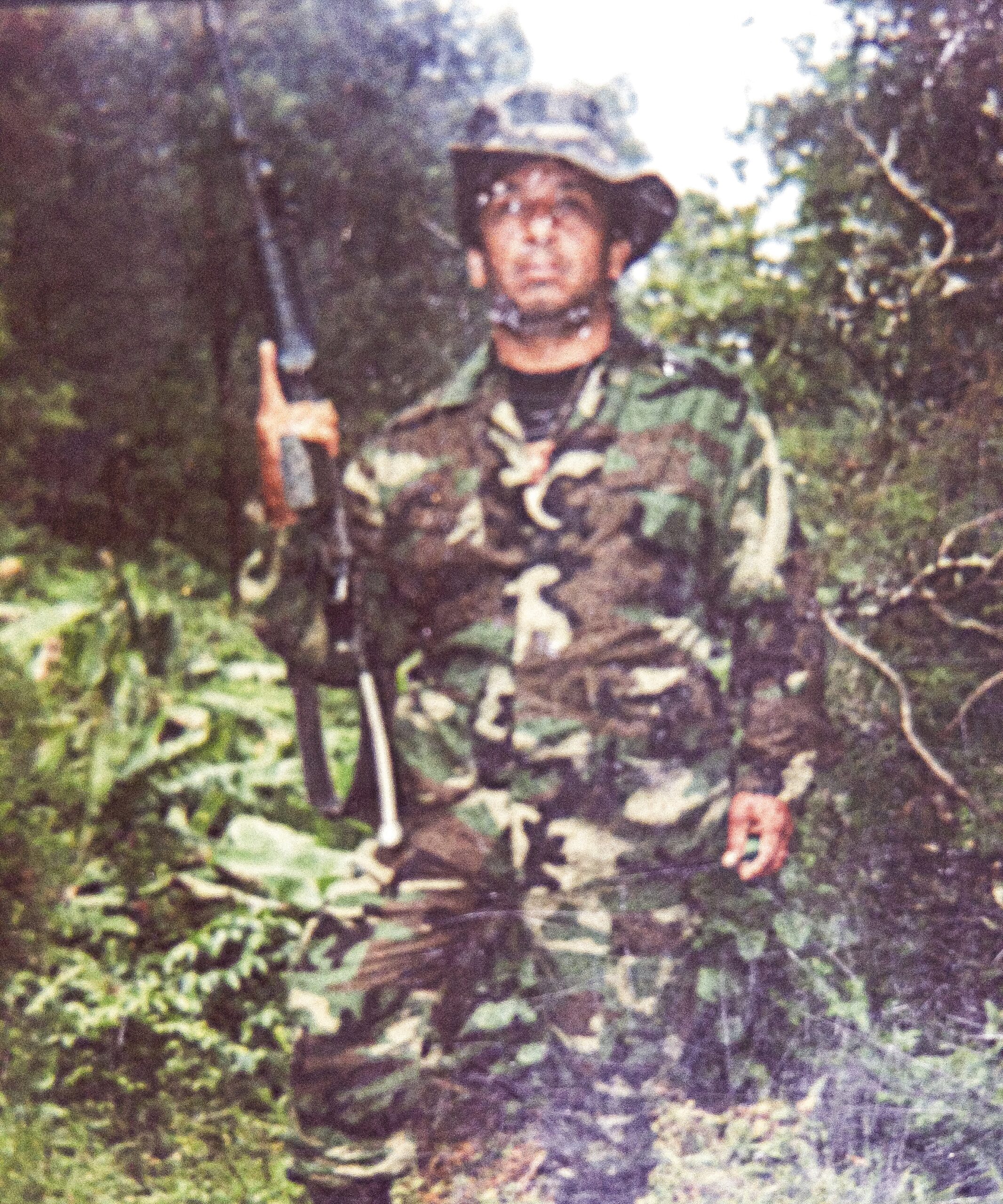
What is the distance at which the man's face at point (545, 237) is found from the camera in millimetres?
2061

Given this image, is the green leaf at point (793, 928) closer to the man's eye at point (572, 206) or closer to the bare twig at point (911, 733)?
the bare twig at point (911, 733)

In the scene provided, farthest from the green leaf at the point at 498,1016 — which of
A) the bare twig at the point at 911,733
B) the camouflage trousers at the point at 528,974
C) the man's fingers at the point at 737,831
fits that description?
the bare twig at the point at 911,733

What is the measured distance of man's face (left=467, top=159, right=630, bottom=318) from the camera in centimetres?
206

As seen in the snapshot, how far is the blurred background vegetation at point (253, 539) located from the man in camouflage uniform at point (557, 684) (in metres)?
0.09

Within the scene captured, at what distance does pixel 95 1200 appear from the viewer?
6.72 ft

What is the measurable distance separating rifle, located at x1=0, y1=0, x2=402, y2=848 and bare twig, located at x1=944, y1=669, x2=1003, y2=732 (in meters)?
1.17

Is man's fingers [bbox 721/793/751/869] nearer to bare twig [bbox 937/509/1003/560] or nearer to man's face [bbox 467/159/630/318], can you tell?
bare twig [bbox 937/509/1003/560]

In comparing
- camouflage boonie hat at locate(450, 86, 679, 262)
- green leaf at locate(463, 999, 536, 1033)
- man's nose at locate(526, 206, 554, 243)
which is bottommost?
green leaf at locate(463, 999, 536, 1033)

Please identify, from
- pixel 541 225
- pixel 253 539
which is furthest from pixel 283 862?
pixel 541 225

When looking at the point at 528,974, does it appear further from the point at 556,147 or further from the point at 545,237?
the point at 556,147

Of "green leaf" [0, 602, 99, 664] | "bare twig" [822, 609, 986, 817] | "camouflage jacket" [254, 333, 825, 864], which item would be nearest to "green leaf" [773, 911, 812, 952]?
"camouflage jacket" [254, 333, 825, 864]

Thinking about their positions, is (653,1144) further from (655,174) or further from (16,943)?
(655,174)

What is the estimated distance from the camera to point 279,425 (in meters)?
2.15

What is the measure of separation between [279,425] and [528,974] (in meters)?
1.23
